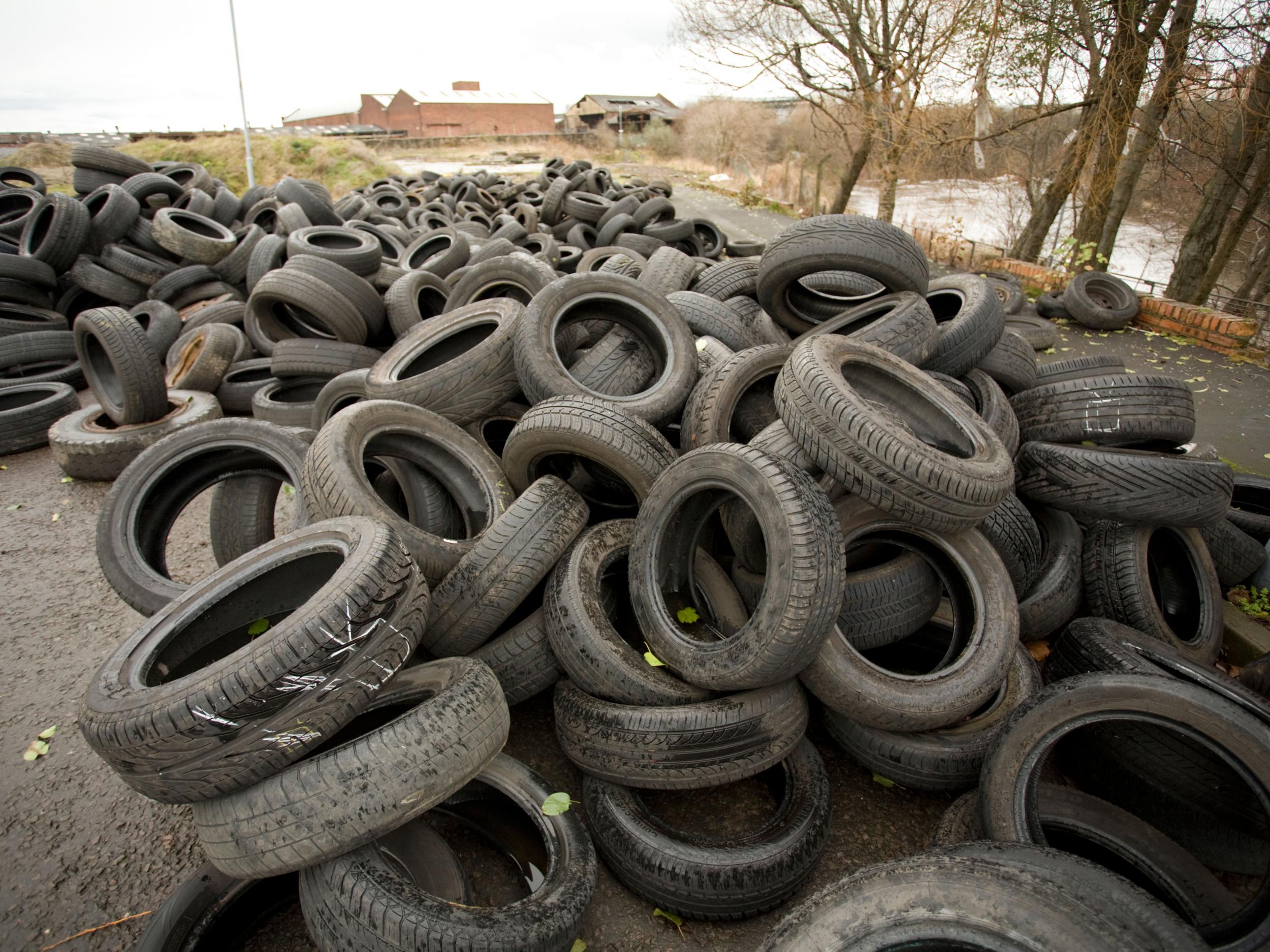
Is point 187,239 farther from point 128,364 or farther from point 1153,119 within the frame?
point 1153,119

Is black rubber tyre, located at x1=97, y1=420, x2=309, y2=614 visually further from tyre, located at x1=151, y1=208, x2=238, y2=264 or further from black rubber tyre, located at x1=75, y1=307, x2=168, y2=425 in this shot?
tyre, located at x1=151, y1=208, x2=238, y2=264

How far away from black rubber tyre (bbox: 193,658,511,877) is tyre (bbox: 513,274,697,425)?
2.13m

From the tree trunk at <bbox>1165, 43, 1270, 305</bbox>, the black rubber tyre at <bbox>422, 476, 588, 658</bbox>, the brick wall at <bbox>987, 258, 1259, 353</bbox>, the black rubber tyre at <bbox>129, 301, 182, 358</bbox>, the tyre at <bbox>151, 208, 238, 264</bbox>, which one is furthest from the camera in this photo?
the tree trunk at <bbox>1165, 43, 1270, 305</bbox>

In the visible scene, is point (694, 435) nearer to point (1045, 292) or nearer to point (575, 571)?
point (575, 571)

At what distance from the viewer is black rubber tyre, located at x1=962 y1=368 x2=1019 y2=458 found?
4375 mm

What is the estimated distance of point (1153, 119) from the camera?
437 inches

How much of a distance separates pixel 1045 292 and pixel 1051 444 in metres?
Answer: 9.11

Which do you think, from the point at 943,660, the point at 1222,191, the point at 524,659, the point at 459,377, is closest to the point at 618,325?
the point at 459,377

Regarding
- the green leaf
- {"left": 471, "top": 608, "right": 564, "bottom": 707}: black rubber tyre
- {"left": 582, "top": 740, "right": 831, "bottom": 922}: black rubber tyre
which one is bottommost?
{"left": 582, "top": 740, "right": 831, "bottom": 922}: black rubber tyre

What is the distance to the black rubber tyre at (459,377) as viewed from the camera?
14.6ft

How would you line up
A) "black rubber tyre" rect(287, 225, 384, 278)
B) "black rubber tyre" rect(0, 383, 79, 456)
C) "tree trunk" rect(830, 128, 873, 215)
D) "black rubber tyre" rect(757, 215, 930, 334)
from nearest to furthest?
"black rubber tyre" rect(757, 215, 930, 334) < "black rubber tyre" rect(0, 383, 79, 456) < "black rubber tyre" rect(287, 225, 384, 278) < "tree trunk" rect(830, 128, 873, 215)

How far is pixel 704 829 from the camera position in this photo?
A: 3.20 metres

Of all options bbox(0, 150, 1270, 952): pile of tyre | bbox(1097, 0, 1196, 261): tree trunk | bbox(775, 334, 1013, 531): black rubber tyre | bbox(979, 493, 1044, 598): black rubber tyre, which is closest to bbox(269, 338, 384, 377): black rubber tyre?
bbox(0, 150, 1270, 952): pile of tyre

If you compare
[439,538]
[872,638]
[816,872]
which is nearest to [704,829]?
[816,872]
